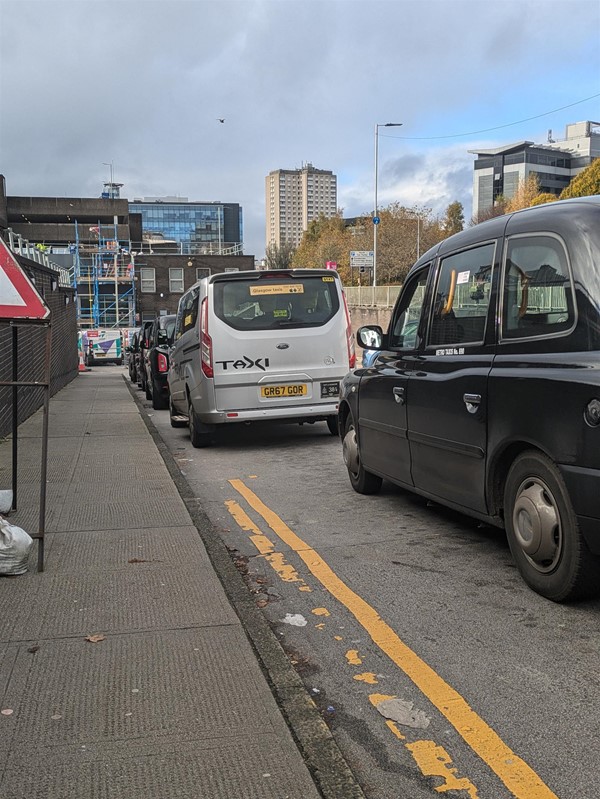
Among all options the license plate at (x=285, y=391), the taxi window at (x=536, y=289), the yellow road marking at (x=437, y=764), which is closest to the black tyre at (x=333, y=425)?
the license plate at (x=285, y=391)

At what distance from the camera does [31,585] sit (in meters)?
4.57

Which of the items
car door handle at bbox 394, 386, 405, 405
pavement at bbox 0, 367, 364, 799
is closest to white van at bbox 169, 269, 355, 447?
pavement at bbox 0, 367, 364, 799

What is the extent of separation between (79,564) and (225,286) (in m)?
5.54

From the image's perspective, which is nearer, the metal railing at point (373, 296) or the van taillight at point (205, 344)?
the van taillight at point (205, 344)

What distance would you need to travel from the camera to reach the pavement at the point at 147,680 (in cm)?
263

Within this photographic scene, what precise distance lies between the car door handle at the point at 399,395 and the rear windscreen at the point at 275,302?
4.31 metres

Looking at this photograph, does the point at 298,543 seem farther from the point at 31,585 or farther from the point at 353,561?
the point at 31,585

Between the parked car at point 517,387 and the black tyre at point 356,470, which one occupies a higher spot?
the parked car at point 517,387

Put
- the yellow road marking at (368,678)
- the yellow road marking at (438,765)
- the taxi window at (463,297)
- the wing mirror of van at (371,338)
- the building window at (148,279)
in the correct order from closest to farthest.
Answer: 1. the yellow road marking at (438,765)
2. the yellow road marking at (368,678)
3. the taxi window at (463,297)
4. the wing mirror of van at (371,338)
5. the building window at (148,279)

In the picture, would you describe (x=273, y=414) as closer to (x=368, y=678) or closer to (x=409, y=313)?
(x=409, y=313)

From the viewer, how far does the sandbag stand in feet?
15.2

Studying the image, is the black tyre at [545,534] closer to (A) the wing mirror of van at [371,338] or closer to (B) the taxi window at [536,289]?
(B) the taxi window at [536,289]

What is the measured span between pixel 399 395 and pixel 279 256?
102 m

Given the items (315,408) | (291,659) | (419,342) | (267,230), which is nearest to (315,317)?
(315,408)
